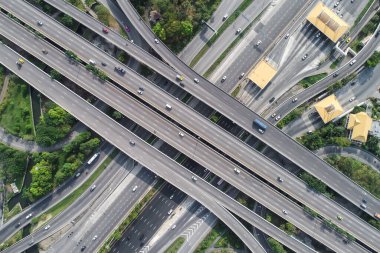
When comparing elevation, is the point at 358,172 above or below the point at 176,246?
above

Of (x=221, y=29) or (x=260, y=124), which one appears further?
(x=221, y=29)

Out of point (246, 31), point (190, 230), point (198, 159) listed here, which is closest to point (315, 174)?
point (198, 159)

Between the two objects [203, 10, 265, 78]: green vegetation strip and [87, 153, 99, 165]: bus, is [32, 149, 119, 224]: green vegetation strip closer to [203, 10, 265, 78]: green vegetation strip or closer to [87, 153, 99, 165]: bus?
[87, 153, 99, 165]: bus

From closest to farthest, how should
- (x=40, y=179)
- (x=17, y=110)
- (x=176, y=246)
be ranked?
(x=40, y=179), (x=176, y=246), (x=17, y=110)

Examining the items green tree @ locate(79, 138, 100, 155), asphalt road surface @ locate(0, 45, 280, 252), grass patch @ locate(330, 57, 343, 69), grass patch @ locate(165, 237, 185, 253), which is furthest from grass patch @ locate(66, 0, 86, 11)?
grass patch @ locate(330, 57, 343, 69)

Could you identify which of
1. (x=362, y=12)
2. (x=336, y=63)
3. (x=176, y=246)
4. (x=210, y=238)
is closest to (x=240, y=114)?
(x=336, y=63)

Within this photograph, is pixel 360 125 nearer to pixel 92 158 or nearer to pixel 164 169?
pixel 164 169

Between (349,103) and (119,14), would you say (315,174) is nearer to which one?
(349,103)
